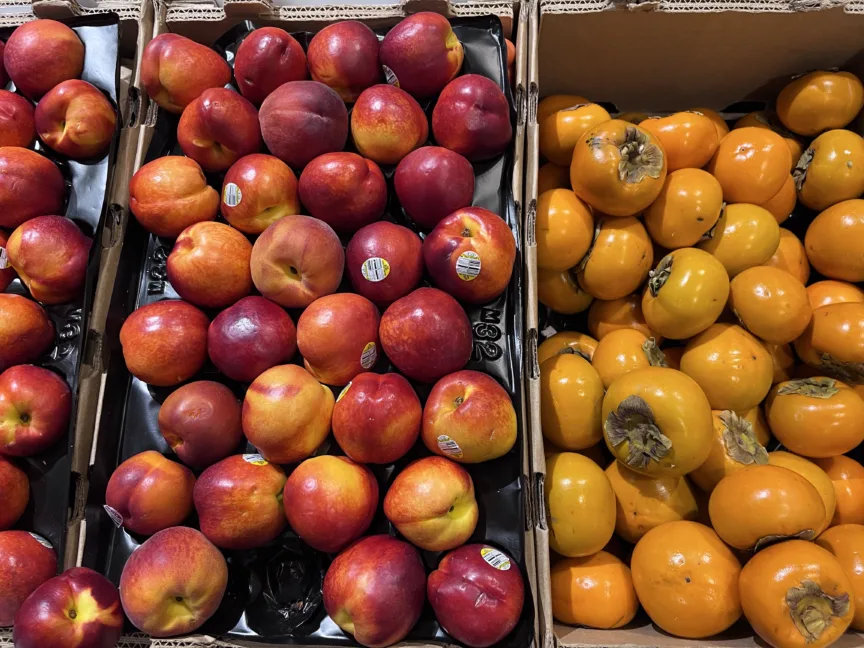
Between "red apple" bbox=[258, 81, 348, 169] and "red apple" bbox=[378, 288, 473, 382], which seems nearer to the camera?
"red apple" bbox=[378, 288, 473, 382]

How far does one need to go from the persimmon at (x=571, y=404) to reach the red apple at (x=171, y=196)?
104 centimetres

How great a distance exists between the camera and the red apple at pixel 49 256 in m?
1.41

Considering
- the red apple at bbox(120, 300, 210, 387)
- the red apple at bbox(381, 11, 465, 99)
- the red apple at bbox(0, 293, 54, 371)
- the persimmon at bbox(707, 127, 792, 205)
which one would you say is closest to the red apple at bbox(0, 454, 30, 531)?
the red apple at bbox(0, 293, 54, 371)

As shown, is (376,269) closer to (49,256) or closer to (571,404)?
(571,404)

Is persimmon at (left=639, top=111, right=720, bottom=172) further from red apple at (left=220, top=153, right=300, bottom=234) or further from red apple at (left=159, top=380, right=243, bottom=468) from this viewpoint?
red apple at (left=159, top=380, right=243, bottom=468)

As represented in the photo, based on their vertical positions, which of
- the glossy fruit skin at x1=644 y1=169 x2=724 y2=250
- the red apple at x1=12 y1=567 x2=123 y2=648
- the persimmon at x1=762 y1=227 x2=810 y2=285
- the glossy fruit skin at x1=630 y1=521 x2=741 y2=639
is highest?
the glossy fruit skin at x1=644 y1=169 x2=724 y2=250

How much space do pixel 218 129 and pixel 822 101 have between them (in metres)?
1.83

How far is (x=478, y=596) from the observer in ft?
3.66

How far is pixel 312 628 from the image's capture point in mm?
1210

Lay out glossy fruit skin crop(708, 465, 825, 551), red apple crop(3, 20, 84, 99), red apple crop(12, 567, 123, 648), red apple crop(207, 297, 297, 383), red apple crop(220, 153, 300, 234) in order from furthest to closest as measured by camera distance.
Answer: red apple crop(3, 20, 84, 99) < red apple crop(220, 153, 300, 234) < red apple crop(207, 297, 297, 383) < glossy fruit skin crop(708, 465, 825, 551) < red apple crop(12, 567, 123, 648)

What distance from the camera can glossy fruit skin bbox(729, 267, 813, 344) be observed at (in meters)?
1.40

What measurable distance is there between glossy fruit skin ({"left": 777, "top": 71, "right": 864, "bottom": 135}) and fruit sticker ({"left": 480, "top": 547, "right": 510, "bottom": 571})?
5.45 ft

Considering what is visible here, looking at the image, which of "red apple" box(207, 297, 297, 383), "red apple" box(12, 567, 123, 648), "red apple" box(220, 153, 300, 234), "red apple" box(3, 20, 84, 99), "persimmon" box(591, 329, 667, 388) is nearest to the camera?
"red apple" box(12, 567, 123, 648)

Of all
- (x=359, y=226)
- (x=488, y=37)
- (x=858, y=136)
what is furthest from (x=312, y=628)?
(x=858, y=136)
